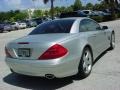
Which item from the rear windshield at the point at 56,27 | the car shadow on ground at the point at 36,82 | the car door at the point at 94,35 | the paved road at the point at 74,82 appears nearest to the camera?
the paved road at the point at 74,82

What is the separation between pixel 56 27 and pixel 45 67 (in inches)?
66.1

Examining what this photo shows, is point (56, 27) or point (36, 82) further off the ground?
point (56, 27)

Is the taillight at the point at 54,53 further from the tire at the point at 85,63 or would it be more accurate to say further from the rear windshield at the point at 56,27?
the rear windshield at the point at 56,27

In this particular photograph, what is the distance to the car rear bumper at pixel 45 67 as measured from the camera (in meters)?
5.50

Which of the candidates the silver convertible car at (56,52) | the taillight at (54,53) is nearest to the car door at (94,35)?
the silver convertible car at (56,52)

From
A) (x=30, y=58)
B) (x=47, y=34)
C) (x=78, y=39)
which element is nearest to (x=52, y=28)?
(x=47, y=34)

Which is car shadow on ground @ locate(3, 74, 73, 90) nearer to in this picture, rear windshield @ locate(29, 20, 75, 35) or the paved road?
the paved road

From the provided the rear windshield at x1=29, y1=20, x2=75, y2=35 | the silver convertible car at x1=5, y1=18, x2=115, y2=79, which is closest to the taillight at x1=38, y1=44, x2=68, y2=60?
the silver convertible car at x1=5, y1=18, x2=115, y2=79

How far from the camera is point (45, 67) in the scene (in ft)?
18.1

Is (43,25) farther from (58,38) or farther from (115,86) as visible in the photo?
(115,86)

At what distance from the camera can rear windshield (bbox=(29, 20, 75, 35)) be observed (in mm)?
6678

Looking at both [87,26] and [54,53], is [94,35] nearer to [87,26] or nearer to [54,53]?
[87,26]

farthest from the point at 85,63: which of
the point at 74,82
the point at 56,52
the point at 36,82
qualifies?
the point at 36,82

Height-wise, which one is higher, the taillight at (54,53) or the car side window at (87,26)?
the car side window at (87,26)
